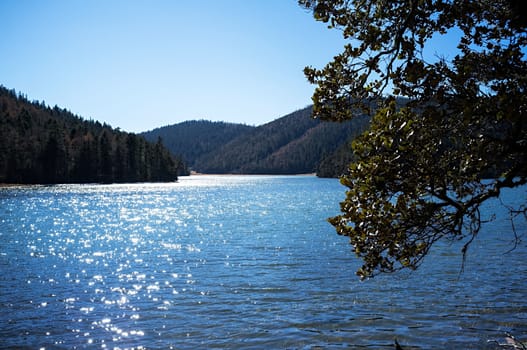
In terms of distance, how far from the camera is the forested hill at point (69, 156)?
146 meters

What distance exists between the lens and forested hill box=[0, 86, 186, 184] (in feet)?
477

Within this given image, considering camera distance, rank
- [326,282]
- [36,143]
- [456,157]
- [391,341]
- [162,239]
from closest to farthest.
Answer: [456,157] < [391,341] < [326,282] < [162,239] < [36,143]

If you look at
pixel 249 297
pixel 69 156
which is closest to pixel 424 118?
pixel 249 297

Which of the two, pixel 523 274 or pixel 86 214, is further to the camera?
pixel 86 214

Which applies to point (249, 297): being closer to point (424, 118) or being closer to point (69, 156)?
point (424, 118)

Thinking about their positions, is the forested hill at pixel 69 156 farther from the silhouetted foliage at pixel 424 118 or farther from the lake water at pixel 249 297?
the silhouetted foliage at pixel 424 118

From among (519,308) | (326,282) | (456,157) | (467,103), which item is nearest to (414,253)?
(456,157)

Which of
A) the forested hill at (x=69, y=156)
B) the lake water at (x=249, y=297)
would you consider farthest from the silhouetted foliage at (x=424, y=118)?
the forested hill at (x=69, y=156)

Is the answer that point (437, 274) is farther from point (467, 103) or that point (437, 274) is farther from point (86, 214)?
point (86, 214)

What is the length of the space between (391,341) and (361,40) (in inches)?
375

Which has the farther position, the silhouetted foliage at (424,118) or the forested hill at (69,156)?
the forested hill at (69,156)

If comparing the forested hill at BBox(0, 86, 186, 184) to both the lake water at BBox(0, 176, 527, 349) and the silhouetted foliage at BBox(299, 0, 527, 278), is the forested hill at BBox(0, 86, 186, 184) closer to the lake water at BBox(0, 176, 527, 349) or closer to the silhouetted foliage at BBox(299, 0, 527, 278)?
the lake water at BBox(0, 176, 527, 349)

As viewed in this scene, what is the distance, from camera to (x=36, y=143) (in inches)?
6053

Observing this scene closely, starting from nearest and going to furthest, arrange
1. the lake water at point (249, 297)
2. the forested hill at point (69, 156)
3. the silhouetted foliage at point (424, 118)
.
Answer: the silhouetted foliage at point (424, 118) < the lake water at point (249, 297) < the forested hill at point (69, 156)
